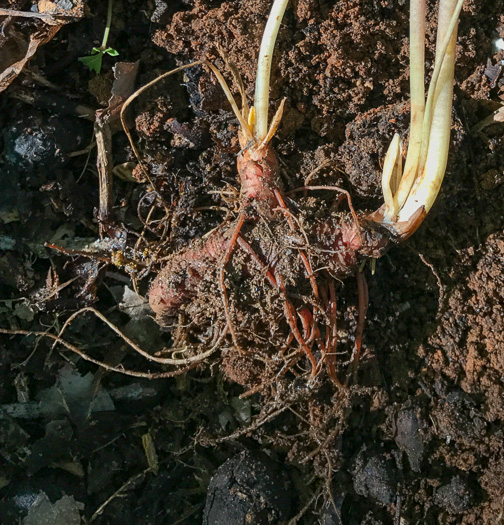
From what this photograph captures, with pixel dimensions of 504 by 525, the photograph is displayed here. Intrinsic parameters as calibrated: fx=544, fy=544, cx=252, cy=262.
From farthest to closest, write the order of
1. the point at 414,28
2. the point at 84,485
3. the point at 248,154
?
the point at 84,485
the point at 248,154
the point at 414,28

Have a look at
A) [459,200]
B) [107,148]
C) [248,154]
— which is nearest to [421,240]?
[459,200]

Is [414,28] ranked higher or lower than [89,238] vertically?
higher

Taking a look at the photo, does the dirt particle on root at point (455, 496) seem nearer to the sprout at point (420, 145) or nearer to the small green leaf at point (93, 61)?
the sprout at point (420, 145)

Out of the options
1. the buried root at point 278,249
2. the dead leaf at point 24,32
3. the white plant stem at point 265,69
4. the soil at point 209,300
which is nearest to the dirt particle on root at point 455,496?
the soil at point 209,300

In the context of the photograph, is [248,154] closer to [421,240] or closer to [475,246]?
[421,240]

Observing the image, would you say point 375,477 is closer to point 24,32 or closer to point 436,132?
point 436,132

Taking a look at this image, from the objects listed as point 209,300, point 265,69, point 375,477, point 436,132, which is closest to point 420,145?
point 436,132

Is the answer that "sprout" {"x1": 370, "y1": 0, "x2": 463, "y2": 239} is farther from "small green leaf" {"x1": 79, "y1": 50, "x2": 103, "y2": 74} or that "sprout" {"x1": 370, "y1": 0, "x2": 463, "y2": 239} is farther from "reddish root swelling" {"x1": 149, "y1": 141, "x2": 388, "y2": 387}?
"small green leaf" {"x1": 79, "y1": 50, "x2": 103, "y2": 74}
